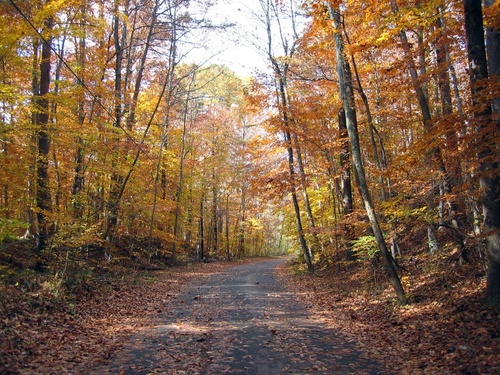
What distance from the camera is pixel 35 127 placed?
9.94 meters

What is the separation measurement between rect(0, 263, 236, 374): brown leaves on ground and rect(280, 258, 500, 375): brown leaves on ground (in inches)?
176

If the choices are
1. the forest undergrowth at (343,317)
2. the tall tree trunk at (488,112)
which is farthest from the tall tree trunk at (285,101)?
the tall tree trunk at (488,112)

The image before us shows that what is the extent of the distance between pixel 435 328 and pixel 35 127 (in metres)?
10.7

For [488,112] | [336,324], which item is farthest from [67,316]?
[488,112]

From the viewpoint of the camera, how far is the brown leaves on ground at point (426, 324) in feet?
16.4

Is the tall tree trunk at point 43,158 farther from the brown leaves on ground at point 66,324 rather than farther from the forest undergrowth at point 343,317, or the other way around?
the brown leaves on ground at point 66,324

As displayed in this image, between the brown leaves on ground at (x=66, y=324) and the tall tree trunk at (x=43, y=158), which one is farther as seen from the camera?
the tall tree trunk at (x=43, y=158)

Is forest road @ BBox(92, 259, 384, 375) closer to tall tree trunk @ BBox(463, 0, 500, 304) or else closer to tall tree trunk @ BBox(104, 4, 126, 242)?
tall tree trunk @ BBox(463, 0, 500, 304)

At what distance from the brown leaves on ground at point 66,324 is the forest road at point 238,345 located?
1.66ft

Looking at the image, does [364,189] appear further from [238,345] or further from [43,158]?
[43,158]

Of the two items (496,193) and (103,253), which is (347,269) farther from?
(103,253)

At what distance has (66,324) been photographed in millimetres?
7355

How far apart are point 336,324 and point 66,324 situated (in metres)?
5.65

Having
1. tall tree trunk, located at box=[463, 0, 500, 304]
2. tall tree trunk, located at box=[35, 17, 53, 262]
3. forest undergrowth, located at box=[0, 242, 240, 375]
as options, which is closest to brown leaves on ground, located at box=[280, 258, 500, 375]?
tall tree trunk, located at box=[463, 0, 500, 304]
